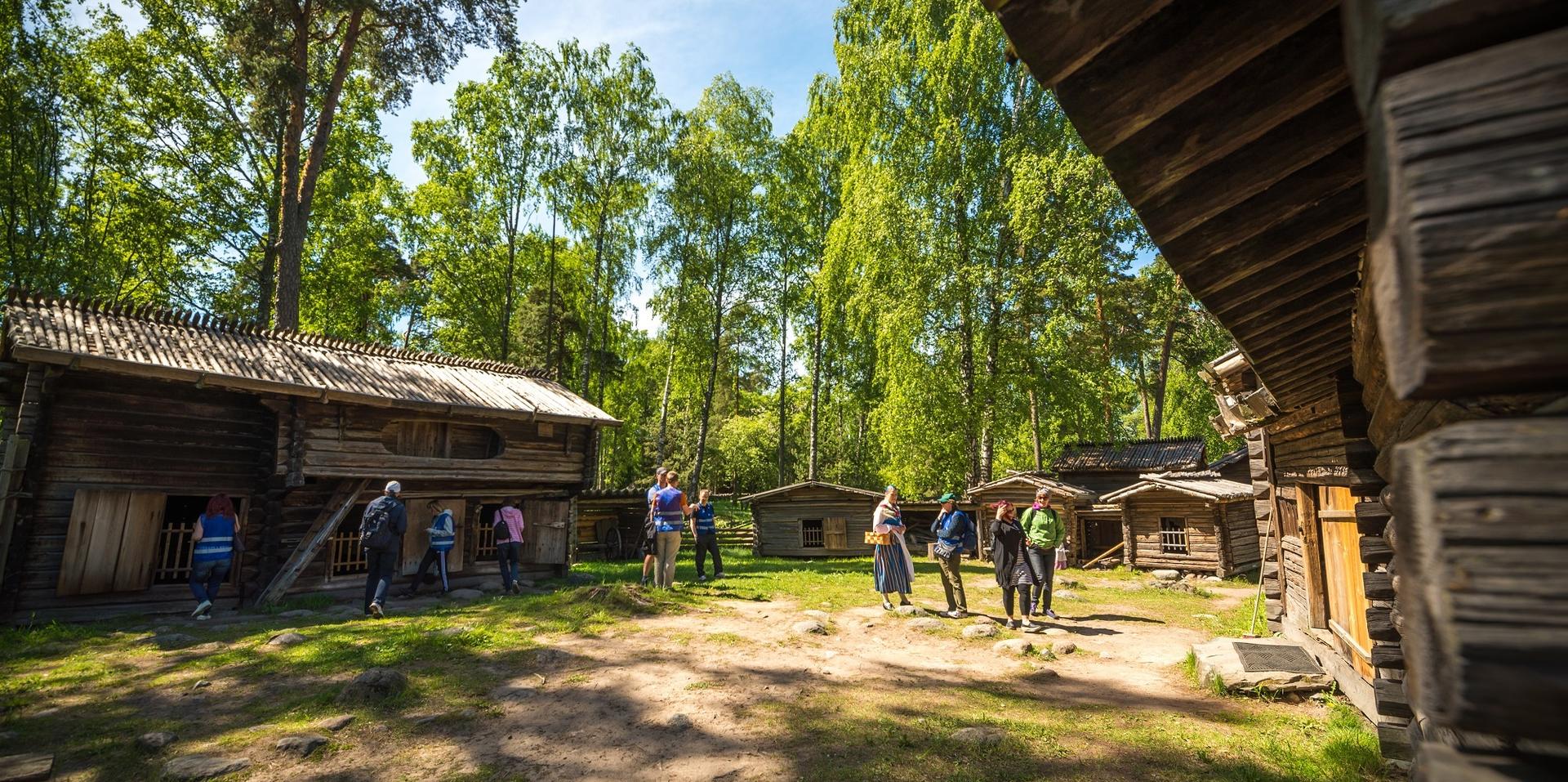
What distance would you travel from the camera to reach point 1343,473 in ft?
18.7

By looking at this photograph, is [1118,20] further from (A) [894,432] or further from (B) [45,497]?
(A) [894,432]

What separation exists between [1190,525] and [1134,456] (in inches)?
234

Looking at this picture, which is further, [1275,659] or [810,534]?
[810,534]

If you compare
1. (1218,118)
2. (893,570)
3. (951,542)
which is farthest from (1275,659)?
(1218,118)

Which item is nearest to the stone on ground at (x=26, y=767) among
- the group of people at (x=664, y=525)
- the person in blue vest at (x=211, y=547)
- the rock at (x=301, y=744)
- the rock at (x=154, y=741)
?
the rock at (x=154, y=741)

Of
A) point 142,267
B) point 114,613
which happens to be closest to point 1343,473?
point 114,613

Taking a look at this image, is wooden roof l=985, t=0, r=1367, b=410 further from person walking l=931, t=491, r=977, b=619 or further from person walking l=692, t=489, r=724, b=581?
person walking l=692, t=489, r=724, b=581

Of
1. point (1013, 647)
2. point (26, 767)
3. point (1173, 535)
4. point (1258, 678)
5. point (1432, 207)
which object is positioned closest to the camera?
point (1432, 207)

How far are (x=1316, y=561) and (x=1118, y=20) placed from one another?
26.9 ft

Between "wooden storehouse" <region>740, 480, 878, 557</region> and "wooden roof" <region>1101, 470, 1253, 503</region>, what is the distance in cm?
759

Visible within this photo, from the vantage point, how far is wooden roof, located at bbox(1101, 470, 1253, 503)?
57.4 ft

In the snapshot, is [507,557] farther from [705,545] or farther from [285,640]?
[285,640]

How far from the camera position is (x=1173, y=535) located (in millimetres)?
18719

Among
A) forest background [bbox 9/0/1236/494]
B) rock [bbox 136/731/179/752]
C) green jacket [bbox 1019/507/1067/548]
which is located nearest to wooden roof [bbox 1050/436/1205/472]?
forest background [bbox 9/0/1236/494]
